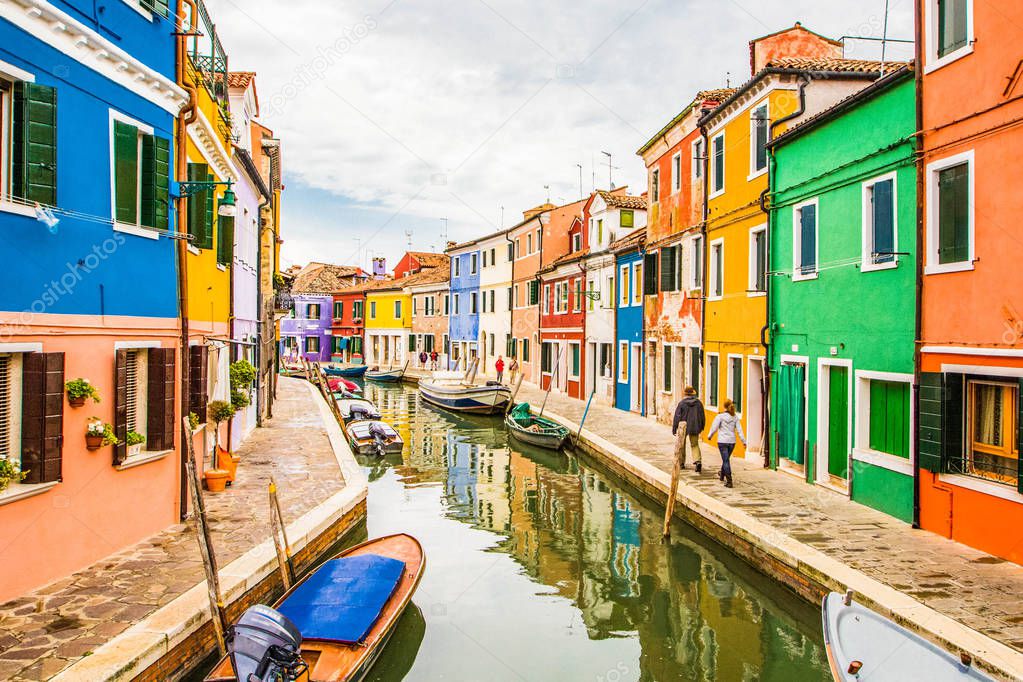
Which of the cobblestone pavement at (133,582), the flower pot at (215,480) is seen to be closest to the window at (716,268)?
the cobblestone pavement at (133,582)

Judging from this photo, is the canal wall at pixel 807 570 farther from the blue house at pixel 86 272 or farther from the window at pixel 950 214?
→ the blue house at pixel 86 272

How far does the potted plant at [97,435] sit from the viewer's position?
859cm

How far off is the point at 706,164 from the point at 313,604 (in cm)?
1529

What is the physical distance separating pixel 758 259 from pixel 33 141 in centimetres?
1357

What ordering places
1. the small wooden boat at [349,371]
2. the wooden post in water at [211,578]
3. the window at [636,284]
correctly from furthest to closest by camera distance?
the small wooden boat at [349,371], the window at [636,284], the wooden post in water at [211,578]

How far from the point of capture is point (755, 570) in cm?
1055

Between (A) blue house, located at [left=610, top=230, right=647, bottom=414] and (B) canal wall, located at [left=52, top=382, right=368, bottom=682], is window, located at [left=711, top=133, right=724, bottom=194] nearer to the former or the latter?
(A) blue house, located at [left=610, top=230, right=647, bottom=414]

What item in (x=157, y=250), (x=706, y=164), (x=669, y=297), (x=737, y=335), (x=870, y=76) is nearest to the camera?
(x=157, y=250)

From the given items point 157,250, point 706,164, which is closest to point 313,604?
point 157,250

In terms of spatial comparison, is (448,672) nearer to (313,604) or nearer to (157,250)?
(313,604)

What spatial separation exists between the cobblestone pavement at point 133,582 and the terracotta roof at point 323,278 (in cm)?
5394

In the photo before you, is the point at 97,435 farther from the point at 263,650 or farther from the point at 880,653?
the point at 880,653

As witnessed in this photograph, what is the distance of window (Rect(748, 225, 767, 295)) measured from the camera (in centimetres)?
1620

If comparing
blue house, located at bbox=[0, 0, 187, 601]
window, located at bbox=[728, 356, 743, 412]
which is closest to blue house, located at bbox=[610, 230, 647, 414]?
window, located at bbox=[728, 356, 743, 412]
